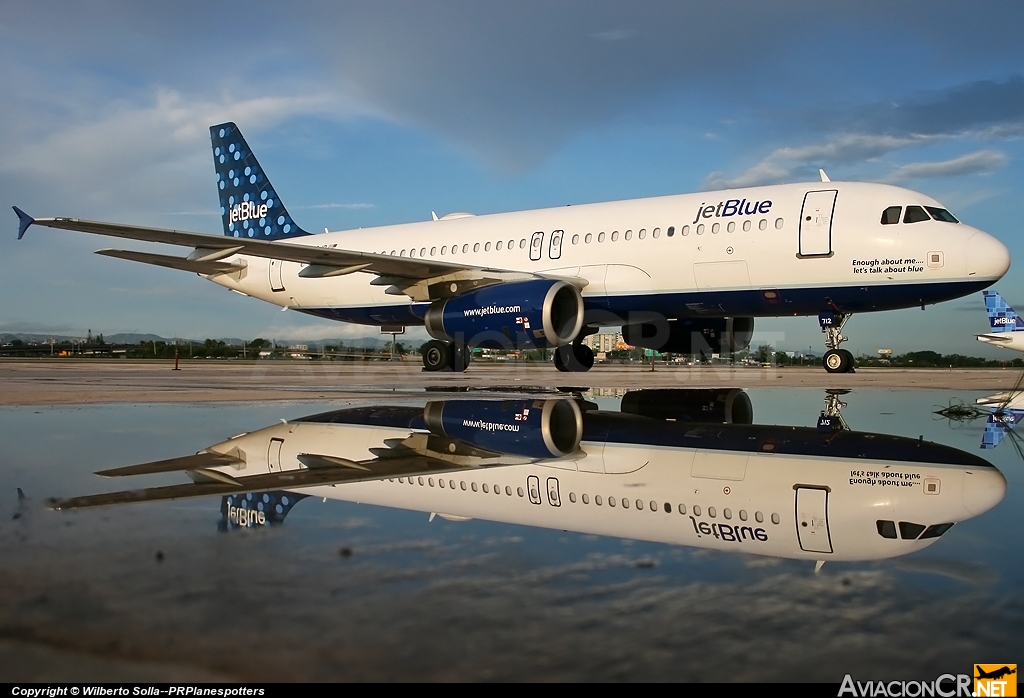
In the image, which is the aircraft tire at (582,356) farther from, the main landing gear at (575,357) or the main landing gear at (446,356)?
the main landing gear at (446,356)

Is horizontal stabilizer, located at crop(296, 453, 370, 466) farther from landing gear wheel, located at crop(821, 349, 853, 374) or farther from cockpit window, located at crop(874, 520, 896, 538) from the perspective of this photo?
landing gear wheel, located at crop(821, 349, 853, 374)

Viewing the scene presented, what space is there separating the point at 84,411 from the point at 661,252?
28.9 feet

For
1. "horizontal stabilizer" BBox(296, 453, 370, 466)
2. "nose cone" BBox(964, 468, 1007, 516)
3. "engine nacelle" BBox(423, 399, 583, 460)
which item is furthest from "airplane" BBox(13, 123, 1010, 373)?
"horizontal stabilizer" BBox(296, 453, 370, 466)

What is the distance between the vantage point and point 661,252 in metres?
12.8

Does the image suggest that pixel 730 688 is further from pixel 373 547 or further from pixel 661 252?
pixel 661 252

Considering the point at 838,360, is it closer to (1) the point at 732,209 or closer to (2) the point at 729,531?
(1) the point at 732,209

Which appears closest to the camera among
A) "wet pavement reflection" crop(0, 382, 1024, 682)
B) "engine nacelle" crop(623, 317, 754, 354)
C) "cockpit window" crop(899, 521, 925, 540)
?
"wet pavement reflection" crop(0, 382, 1024, 682)

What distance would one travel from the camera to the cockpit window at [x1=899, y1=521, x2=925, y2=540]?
243 cm

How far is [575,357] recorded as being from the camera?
1666cm

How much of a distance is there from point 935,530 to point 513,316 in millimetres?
10433

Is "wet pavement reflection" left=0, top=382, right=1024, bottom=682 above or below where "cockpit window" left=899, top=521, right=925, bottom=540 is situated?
above

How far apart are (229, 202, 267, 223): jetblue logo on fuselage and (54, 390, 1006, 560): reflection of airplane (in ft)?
51.8

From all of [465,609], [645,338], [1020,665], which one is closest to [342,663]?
[465,609]

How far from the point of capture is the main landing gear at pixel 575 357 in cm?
1653
